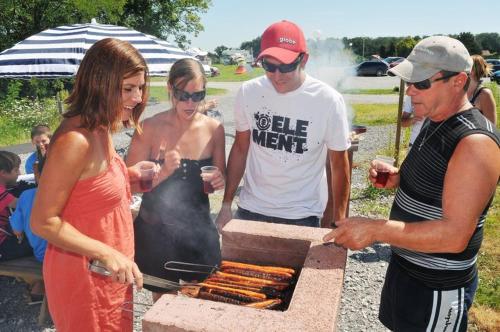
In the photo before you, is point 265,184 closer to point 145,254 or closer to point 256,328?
point 145,254

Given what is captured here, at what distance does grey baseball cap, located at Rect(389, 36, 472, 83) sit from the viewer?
Result: 1906 millimetres

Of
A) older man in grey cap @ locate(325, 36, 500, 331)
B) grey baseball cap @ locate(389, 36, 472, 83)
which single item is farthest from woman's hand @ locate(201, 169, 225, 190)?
grey baseball cap @ locate(389, 36, 472, 83)

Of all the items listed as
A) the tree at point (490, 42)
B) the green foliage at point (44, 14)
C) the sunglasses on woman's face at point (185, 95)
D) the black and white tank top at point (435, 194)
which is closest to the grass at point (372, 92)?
the green foliage at point (44, 14)

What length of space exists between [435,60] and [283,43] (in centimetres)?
125

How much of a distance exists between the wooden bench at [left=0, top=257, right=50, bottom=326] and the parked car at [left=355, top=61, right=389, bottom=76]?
32.4 m

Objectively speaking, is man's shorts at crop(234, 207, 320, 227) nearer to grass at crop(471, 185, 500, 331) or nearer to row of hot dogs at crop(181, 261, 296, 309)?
row of hot dogs at crop(181, 261, 296, 309)

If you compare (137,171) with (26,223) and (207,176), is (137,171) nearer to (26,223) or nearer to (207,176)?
(207,176)

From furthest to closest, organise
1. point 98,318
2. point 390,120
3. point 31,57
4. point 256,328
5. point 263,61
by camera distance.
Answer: point 390,120
point 31,57
point 263,61
point 98,318
point 256,328

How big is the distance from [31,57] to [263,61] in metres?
4.10

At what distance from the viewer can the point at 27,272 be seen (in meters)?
3.80

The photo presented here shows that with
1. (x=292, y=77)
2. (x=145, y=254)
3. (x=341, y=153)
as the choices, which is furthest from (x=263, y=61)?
(x=145, y=254)

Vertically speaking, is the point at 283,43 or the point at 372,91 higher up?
the point at 283,43

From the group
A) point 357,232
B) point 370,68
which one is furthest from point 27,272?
point 370,68

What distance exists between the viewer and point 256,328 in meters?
1.53
